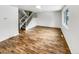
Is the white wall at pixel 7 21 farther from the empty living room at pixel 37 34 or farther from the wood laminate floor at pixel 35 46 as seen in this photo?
the wood laminate floor at pixel 35 46

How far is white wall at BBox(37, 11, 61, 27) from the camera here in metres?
9.19

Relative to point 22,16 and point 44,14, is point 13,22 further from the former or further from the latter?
point 44,14

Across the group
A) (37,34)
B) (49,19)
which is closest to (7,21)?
(37,34)

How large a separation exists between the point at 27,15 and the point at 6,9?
13.6 ft

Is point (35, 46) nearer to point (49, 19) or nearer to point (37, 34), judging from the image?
point (37, 34)

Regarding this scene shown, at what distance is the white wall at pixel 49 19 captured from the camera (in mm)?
9189

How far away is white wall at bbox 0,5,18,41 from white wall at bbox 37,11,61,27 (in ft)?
13.9

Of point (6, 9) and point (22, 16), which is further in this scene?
point (22, 16)

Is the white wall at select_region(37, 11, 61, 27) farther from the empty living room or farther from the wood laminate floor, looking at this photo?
the wood laminate floor

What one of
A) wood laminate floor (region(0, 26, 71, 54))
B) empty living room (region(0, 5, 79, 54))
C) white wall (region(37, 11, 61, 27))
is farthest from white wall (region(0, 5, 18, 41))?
white wall (region(37, 11, 61, 27))

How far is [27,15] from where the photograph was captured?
923cm

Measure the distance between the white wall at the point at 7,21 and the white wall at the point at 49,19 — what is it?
4233 mm

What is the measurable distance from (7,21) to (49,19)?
580 cm
